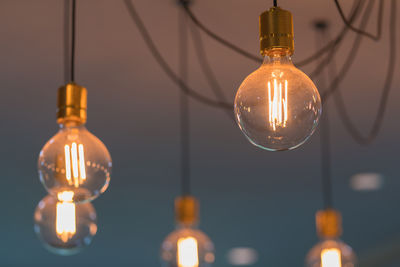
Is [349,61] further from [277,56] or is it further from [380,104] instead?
[277,56]

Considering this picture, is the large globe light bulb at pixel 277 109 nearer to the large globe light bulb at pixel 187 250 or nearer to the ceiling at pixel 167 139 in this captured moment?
the large globe light bulb at pixel 187 250

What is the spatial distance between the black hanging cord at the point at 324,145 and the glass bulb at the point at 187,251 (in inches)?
32.7

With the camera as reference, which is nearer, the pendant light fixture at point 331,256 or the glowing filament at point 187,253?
the glowing filament at point 187,253

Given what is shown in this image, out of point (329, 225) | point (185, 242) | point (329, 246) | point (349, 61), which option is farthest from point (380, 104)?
point (185, 242)

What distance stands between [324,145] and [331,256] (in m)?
1.33

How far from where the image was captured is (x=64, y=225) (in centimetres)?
140

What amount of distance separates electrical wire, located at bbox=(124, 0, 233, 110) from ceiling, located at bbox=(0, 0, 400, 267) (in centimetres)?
2

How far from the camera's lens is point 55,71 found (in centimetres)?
263

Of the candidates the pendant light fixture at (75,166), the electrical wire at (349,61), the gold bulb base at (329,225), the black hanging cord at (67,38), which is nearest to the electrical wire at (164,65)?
the black hanging cord at (67,38)

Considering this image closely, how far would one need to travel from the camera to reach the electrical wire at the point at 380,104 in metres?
2.34

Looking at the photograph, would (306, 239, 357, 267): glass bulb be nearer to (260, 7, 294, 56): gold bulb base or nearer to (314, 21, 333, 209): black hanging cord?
(314, 21, 333, 209): black hanging cord

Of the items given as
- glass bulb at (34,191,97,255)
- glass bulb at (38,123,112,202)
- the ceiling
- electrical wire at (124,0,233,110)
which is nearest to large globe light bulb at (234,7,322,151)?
glass bulb at (38,123,112,202)

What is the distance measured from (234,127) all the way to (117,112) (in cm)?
58

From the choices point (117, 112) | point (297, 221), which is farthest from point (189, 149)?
point (297, 221)
